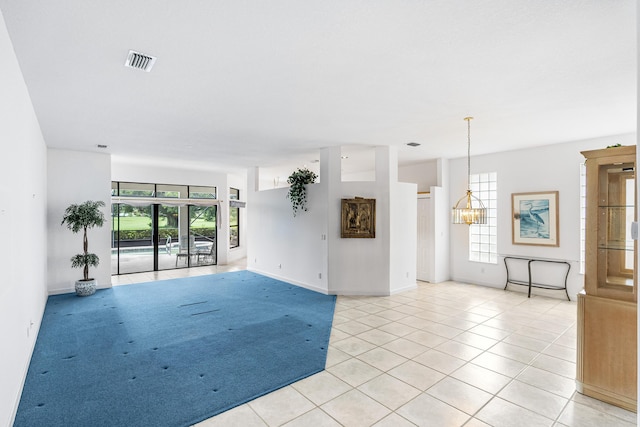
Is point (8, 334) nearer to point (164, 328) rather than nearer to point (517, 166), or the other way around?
point (164, 328)

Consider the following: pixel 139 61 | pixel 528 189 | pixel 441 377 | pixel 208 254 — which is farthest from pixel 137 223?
pixel 528 189

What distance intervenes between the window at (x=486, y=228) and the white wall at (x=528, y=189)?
0.12 m

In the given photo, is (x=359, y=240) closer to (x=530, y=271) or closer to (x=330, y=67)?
(x=530, y=271)

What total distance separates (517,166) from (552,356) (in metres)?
4.23

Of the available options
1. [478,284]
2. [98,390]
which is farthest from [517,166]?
[98,390]

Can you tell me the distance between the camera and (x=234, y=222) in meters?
11.4

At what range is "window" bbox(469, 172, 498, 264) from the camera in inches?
280

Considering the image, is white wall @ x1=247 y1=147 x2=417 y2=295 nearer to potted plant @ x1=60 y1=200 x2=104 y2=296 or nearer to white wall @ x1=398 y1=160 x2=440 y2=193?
white wall @ x1=398 y1=160 x2=440 y2=193

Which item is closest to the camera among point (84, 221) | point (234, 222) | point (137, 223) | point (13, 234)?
point (13, 234)

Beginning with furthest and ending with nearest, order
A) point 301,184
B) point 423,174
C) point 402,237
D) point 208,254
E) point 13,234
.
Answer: point 208,254 → point 423,174 → point 301,184 → point 402,237 → point 13,234

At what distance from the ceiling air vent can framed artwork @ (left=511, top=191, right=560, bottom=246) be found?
269 inches

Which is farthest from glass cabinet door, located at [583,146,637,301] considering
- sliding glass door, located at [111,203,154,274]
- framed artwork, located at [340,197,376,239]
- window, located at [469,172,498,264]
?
sliding glass door, located at [111,203,154,274]

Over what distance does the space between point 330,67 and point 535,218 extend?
18.5 ft

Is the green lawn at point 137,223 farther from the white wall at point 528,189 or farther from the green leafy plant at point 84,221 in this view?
the white wall at point 528,189
